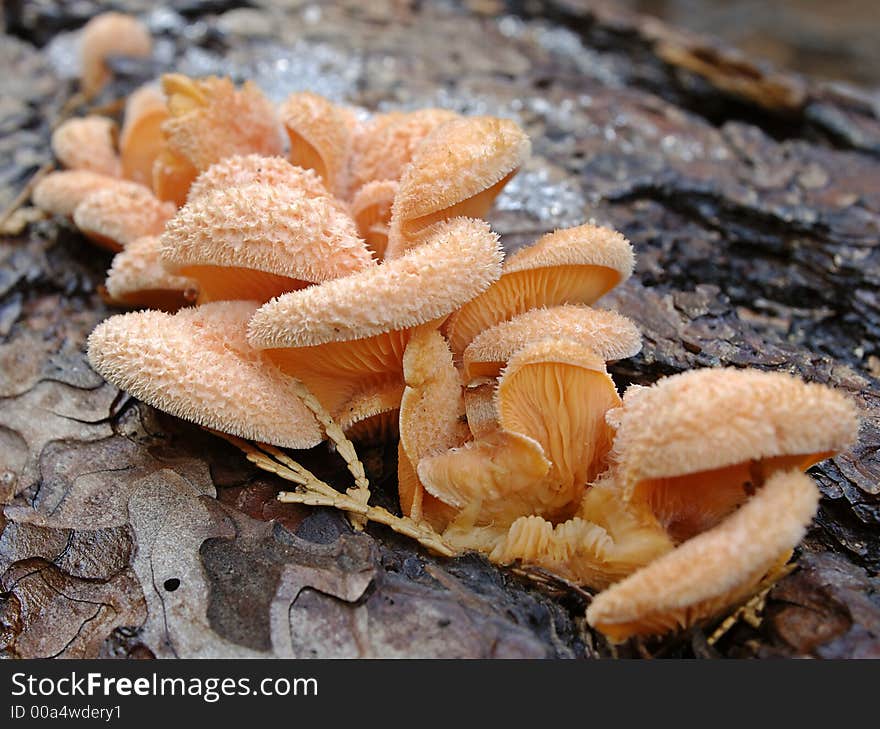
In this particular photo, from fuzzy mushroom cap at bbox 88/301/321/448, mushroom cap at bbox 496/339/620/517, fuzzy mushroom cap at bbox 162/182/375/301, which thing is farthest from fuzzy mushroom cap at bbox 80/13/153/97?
mushroom cap at bbox 496/339/620/517

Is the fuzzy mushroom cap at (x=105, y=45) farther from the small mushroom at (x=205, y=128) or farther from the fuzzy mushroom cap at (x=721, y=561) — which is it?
the fuzzy mushroom cap at (x=721, y=561)

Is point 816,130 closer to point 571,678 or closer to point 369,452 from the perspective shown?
point 369,452

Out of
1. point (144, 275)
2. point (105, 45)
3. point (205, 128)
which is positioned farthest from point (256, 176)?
point (105, 45)

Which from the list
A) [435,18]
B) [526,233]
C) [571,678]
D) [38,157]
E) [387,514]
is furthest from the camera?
[435,18]

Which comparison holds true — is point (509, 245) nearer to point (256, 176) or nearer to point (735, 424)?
point (256, 176)

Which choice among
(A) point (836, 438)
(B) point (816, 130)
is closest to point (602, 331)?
(A) point (836, 438)

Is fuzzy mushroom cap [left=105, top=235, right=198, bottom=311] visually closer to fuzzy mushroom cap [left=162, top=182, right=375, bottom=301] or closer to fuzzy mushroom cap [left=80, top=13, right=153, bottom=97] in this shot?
fuzzy mushroom cap [left=162, top=182, right=375, bottom=301]
